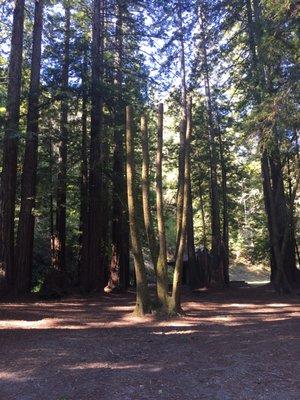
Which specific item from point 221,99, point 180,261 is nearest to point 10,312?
point 180,261

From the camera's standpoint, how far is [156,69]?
2106cm

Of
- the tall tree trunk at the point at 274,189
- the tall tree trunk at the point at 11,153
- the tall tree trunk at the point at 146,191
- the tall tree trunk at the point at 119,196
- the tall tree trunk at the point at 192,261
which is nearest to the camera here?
the tall tree trunk at the point at 146,191

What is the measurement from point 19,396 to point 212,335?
4.42 meters

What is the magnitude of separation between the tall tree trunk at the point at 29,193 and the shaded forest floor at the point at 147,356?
2764mm

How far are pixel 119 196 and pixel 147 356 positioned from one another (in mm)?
11788

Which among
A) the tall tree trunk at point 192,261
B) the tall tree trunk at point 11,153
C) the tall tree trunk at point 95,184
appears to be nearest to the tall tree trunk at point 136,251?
the tall tree trunk at point 11,153

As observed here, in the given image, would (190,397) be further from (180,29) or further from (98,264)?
(180,29)

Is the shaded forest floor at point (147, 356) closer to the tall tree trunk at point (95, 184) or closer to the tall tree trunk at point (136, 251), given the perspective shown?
the tall tree trunk at point (136, 251)

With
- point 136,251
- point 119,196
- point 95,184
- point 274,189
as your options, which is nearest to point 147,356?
point 136,251

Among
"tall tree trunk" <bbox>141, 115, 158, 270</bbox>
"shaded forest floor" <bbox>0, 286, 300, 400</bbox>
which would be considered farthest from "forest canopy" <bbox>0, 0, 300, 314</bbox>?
"shaded forest floor" <bbox>0, 286, 300, 400</bbox>

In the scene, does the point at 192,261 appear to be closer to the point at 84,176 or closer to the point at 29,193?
the point at 84,176

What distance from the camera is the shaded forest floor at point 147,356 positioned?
5168 millimetres

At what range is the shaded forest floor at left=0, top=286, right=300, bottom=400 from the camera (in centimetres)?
517

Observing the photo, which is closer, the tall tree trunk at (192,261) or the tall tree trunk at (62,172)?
the tall tree trunk at (62,172)
